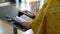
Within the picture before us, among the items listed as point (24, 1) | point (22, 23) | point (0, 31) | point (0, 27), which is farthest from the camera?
point (24, 1)

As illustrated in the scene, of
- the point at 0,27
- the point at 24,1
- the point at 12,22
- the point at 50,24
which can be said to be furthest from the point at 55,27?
the point at 24,1

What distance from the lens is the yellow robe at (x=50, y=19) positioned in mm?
698

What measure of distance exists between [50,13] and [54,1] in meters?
0.07

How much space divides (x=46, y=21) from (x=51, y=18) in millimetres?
33

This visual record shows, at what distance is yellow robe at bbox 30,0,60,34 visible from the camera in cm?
70

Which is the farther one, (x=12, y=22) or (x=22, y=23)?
(x=12, y=22)

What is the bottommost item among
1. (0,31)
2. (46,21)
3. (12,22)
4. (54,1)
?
(0,31)

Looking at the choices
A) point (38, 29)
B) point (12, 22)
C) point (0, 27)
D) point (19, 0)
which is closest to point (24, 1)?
point (19, 0)

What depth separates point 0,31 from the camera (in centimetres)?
238

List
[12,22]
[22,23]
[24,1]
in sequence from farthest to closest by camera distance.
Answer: [24,1] → [12,22] → [22,23]

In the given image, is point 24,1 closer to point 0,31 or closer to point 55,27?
point 0,31

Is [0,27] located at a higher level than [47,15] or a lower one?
lower

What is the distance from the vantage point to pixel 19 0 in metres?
4.63

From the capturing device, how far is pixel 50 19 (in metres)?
0.73
